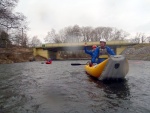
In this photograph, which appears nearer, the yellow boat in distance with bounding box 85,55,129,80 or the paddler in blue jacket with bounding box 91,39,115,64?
the yellow boat in distance with bounding box 85,55,129,80

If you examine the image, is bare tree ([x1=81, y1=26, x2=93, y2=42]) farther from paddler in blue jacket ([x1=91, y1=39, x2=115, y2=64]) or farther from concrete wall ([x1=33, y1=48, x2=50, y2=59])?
paddler in blue jacket ([x1=91, y1=39, x2=115, y2=64])


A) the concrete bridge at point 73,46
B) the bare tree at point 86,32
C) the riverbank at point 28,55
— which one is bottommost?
the riverbank at point 28,55

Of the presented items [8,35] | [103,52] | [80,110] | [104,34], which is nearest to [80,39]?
[104,34]

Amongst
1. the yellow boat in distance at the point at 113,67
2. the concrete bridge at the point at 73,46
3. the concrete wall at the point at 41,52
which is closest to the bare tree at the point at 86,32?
the concrete bridge at the point at 73,46

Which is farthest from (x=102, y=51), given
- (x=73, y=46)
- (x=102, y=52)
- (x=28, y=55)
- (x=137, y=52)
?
(x=28, y=55)

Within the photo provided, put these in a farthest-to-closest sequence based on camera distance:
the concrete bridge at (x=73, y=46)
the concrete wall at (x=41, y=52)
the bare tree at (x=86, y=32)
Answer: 1. the bare tree at (x=86, y=32)
2. the concrete wall at (x=41, y=52)
3. the concrete bridge at (x=73, y=46)

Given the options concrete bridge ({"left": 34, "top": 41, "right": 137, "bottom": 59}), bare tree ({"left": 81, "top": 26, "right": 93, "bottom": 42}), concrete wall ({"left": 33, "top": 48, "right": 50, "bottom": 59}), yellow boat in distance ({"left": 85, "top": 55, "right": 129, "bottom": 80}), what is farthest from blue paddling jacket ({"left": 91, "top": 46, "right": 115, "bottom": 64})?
bare tree ({"left": 81, "top": 26, "right": 93, "bottom": 42})

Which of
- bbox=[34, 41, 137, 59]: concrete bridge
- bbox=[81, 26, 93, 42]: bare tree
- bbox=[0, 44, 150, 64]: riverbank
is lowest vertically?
bbox=[0, 44, 150, 64]: riverbank

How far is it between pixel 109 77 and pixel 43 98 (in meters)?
4.10

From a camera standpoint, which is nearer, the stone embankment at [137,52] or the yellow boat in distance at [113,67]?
the yellow boat in distance at [113,67]

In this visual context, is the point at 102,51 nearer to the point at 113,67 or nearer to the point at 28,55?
the point at 113,67

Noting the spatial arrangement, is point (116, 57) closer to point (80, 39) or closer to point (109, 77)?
point (109, 77)

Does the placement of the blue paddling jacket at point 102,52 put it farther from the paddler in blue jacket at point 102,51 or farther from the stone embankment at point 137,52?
the stone embankment at point 137,52

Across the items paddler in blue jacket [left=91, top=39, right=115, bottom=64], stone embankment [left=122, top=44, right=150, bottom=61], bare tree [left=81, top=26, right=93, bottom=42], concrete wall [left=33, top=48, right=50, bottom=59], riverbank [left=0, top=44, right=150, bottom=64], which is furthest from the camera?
A: bare tree [left=81, top=26, right=93, bottom=42]
